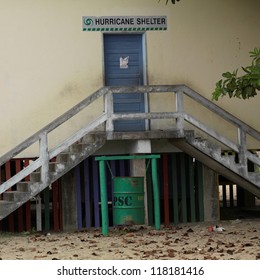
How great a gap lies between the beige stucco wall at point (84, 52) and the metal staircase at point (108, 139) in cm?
67

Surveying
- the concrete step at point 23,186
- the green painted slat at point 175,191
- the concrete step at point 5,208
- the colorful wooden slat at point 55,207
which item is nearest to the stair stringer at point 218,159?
the green painted slat at point 175,191

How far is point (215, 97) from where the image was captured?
556 inches

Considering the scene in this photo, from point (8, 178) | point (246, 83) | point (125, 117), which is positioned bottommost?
point (8, 178)

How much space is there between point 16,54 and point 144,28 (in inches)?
105

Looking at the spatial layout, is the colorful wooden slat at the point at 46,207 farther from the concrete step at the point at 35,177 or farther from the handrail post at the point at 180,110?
the handrail post at the point at 180,110

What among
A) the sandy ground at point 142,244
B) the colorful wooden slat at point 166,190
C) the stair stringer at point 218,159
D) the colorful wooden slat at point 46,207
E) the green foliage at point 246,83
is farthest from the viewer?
the colorful wooden slat at point 166,190

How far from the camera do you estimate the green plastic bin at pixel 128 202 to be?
1527 cm

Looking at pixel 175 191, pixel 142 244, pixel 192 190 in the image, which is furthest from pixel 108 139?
pixel 142 244

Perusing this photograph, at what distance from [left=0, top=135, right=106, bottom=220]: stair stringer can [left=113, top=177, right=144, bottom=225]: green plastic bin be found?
0.88 meters

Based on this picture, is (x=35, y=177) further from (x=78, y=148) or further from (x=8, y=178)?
(x=8, y=178)

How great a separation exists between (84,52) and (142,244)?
16.1ft

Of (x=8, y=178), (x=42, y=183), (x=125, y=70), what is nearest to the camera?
(x=42, y=183)

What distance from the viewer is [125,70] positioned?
17.3 m

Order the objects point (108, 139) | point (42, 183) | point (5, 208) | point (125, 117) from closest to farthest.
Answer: point (5, 208) → point (42, 183) → point (125, 117) → point (108, 139)
